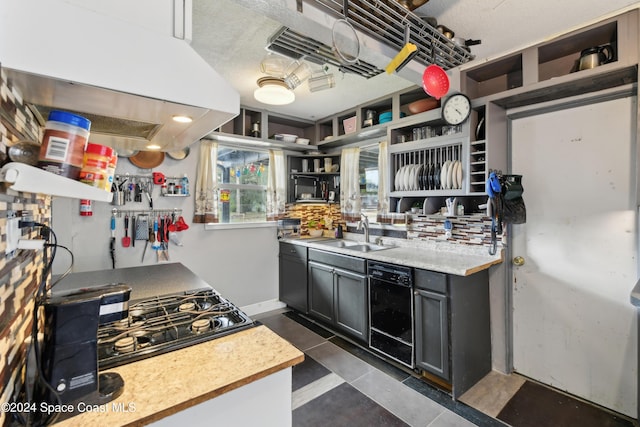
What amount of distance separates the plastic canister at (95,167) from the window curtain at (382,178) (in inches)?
104

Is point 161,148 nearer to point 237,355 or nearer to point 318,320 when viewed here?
point 237,355

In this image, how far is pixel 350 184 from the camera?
3.56m

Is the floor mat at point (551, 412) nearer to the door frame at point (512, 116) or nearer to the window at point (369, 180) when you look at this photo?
the door frame at point (512, 116)

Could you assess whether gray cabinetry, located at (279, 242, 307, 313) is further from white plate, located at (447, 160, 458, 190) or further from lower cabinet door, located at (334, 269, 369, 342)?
white plate, located at (447, 160, 458, 190)

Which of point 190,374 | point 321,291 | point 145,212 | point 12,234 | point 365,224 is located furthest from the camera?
point 365,224

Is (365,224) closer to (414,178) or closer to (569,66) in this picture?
(414,178)

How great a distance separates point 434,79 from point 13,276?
208 centimetres

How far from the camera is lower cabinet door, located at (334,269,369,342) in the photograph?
268cm

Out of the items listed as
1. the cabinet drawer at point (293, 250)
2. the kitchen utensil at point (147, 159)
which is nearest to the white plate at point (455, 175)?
the cabinet drawer at point (293, 250)

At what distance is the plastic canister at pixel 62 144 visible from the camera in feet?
2.17

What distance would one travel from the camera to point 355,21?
4.96ft

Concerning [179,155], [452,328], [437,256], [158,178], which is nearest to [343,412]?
[452,328]

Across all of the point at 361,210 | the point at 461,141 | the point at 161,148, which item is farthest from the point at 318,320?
A: the point at 161,148

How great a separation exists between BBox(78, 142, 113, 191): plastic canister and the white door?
2630mm
